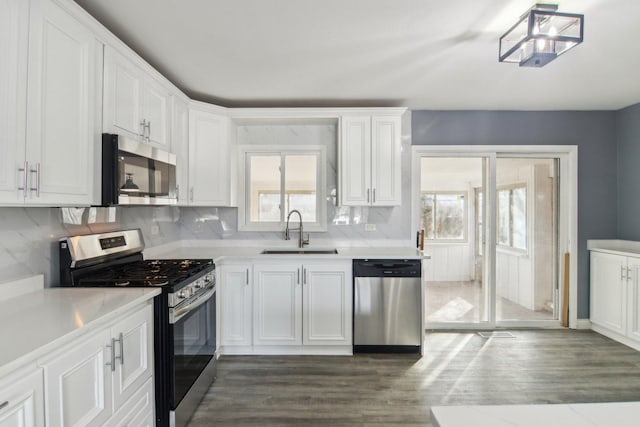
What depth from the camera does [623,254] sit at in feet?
11.2

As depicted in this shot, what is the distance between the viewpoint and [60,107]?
5.32ft

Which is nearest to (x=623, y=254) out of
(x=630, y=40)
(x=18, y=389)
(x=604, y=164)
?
(x=604, y=164)

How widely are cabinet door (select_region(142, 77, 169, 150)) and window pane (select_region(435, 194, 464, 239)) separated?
114 inches

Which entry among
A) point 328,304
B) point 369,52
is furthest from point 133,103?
point 328,304

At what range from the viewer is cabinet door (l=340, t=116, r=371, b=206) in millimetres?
3449

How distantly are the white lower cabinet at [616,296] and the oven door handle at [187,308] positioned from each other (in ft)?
13.0

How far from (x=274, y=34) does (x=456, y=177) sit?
8.71ft

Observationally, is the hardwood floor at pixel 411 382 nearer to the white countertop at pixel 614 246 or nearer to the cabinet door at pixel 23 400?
the white countertop at pixel 614 246

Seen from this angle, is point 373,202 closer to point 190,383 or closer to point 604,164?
point 190,383

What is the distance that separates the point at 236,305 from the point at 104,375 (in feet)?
5.68

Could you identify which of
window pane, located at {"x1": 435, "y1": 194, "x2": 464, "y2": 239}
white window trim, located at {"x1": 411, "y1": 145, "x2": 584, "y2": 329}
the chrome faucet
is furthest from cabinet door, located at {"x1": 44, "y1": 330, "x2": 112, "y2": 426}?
window pane, located at {"x1": 435, "y1": 194, "x2": 464, "y2": 239}

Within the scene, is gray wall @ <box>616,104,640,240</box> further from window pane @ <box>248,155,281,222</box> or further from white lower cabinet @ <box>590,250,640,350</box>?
window pane @ <box>248,155,281,222</box>

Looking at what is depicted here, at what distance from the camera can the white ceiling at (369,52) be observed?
1.95 metres

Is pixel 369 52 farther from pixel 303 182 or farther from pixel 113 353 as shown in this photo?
pixel 113 353
